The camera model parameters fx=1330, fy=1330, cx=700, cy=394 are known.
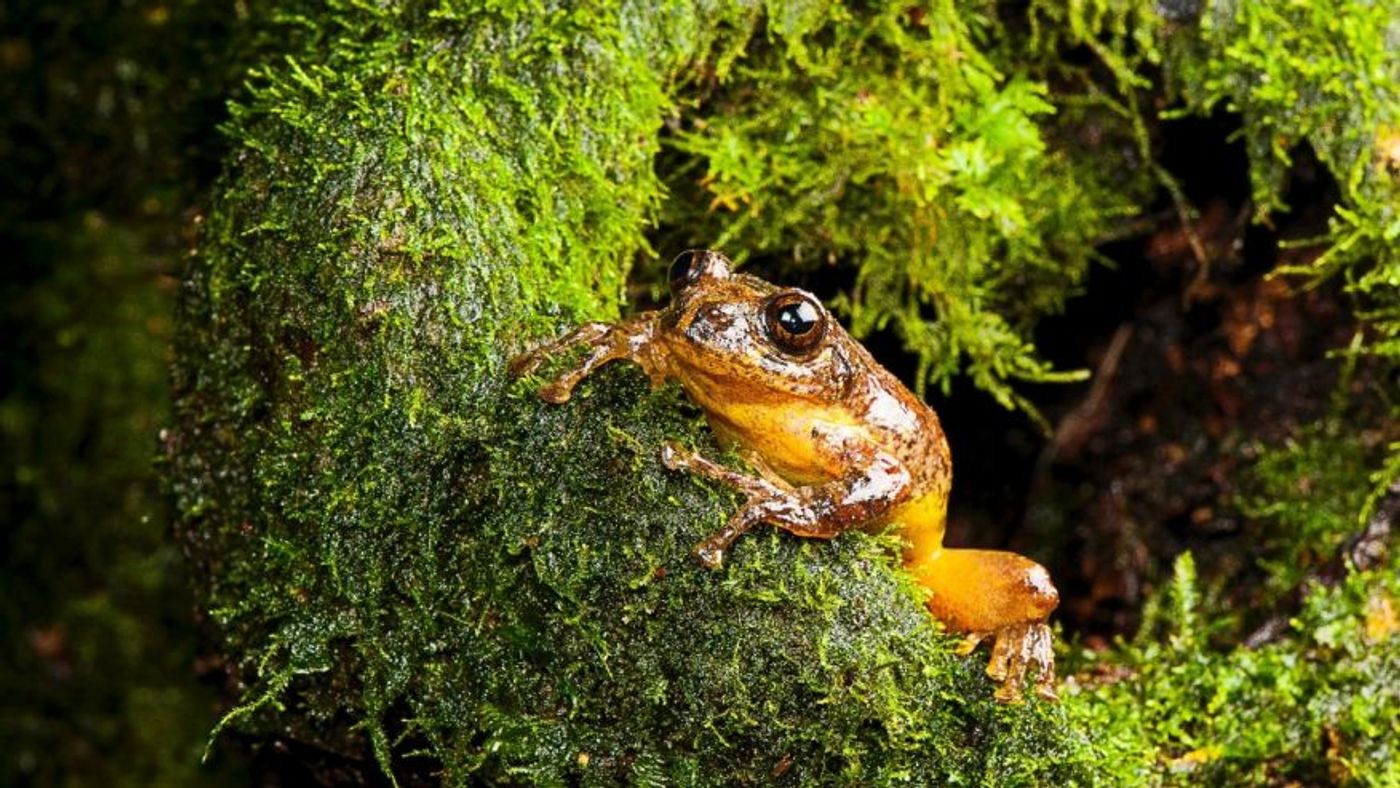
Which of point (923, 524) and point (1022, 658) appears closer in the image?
point (1022, 658)

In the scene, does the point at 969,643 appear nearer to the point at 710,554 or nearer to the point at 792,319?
the point at 710,554

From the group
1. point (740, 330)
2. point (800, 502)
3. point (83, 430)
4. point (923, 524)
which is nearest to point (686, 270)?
point (740, 330)

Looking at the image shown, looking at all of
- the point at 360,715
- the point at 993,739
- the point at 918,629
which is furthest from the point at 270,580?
the point at 993,739

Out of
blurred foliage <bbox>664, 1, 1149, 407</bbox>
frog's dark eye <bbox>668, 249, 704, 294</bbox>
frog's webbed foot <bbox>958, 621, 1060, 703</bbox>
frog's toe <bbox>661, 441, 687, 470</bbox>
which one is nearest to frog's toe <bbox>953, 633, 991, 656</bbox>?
frog's webbed foot <bbox>958, 621, 1060, 703</bbox>

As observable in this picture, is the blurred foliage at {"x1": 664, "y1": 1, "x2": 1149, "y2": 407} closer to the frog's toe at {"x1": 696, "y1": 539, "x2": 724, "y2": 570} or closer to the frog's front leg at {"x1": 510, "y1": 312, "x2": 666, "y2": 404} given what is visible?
A: the frog's front leg at {"x1": 510, "y1": 312, "x2": 666, "y2": 404}

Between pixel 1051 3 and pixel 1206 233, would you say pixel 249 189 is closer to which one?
pixel 1051 3

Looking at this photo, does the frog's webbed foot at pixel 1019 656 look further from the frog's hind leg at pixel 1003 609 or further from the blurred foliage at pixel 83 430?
the blurred foliage at pixel 83 430

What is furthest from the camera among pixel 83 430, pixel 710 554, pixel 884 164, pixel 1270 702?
pixel 83 430
